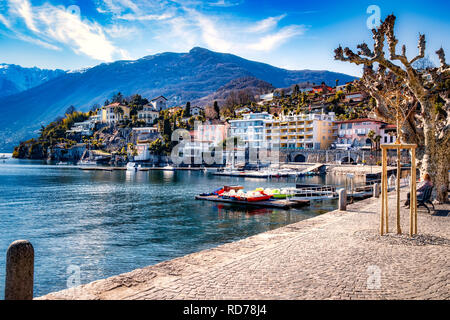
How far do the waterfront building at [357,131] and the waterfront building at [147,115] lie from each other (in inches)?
3213

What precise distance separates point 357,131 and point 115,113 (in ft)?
346

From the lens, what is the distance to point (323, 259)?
25.4 feet

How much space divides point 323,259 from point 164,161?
106973 mm

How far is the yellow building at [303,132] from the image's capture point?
91688mm

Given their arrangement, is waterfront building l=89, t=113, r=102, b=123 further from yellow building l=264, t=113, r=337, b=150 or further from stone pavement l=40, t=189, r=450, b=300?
stone pavement l=40, t=189, r=450, b=300

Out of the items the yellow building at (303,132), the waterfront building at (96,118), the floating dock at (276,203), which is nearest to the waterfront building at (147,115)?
the waterfront building at (96,118)

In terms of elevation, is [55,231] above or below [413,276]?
below

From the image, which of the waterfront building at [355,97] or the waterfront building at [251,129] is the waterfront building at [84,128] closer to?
the waterfront building at [251,129]

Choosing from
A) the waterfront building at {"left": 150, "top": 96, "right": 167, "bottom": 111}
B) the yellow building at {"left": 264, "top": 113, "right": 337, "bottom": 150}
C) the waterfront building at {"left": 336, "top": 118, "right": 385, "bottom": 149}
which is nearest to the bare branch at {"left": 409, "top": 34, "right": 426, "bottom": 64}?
the waterfront building at {"left": 336, "top": 118, "right": 385, "bottom": 149}

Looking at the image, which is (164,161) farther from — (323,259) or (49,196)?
(323,259)

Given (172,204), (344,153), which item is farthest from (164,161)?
(172,204)

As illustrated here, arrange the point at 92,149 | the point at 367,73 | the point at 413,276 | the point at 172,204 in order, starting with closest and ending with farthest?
1. the point at 413,276
2. the point at 367,73
3. the point at 172,204
4. the point at 92,149

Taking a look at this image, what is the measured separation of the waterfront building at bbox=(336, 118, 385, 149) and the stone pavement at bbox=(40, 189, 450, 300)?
78.8 metres

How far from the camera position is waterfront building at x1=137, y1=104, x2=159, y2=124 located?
142 m
